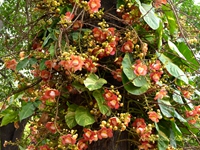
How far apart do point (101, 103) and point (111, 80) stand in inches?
6.1

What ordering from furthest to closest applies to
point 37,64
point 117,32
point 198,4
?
point 198,4 < point 37,64 < point 117,32

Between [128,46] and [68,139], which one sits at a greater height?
[128,46]

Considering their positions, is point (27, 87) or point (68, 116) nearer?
point (68, 116)

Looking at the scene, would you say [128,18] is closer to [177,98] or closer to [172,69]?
[172,69]

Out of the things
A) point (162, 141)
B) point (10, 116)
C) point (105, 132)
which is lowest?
point (10, 116)

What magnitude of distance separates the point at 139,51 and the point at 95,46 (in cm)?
15

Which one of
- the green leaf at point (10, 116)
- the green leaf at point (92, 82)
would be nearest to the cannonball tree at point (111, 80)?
the green leaf at point (92, 82)

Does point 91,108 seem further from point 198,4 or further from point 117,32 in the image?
point 198,4

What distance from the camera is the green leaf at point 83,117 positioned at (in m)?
0.97

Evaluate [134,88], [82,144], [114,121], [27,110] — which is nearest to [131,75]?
[134,88]

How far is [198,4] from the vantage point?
296 centimetres

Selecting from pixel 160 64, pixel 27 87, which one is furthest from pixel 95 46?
pixel 27 87

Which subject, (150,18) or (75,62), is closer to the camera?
(75,62)

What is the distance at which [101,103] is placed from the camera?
3.22 feet
